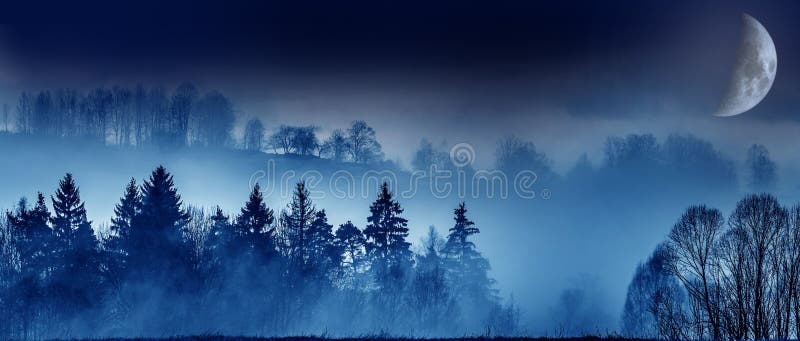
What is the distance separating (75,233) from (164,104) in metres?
80.5

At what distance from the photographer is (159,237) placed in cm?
5847

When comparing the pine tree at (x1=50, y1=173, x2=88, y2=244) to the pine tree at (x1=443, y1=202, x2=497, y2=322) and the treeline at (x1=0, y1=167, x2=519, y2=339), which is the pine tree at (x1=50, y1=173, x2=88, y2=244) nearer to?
the treeline at (x1=0, y1=167, x2=519, y2=339)

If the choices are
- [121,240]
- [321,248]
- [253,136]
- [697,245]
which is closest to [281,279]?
[321,248]

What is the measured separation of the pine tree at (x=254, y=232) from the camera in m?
62.4

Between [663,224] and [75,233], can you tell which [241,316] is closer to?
[75,233]

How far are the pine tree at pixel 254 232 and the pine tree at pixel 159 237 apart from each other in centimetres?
456

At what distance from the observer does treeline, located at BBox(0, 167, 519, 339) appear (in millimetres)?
55438

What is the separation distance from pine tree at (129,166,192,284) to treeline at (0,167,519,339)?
87 mm

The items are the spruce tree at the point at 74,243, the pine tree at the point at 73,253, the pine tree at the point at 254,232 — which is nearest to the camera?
the pine tree at the point at 73,253

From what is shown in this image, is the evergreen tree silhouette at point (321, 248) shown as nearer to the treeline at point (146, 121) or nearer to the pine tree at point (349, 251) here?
the pine tree at point (349, 251)

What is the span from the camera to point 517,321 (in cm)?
8931

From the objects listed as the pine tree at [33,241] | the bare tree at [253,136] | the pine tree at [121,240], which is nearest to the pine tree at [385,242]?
the pine tree at [121,240]

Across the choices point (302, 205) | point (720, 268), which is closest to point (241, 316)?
point (302, 205)

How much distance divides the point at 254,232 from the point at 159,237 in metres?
8.35
